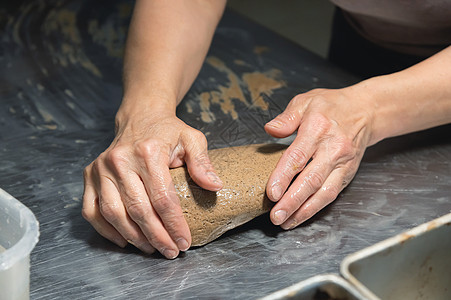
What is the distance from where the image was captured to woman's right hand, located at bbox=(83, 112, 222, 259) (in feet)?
3.23

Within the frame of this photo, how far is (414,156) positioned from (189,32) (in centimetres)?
61

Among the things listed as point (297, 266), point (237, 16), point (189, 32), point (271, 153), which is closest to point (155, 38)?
point (189, 32)

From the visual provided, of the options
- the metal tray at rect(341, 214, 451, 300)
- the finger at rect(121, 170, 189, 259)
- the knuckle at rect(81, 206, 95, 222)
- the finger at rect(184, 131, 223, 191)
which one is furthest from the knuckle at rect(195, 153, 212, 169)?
the metal tray at rect(341, 214, 451, 300)

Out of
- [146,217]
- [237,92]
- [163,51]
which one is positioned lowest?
[237,92]

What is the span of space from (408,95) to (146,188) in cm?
61

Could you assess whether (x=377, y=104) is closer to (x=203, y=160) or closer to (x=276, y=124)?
(x=276, y=124)

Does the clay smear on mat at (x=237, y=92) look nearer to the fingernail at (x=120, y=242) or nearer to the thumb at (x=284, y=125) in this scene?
the thumb at (x=284, y=125)

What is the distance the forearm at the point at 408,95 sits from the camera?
4.00 feet

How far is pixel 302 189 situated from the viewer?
105 centimetres

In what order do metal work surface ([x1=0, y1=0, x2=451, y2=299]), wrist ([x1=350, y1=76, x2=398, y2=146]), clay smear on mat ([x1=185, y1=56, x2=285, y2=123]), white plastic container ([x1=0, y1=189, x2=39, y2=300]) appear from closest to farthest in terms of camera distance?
white plastic container ([x1=0, y1=189, x2=39, y2=300]), metal work surface ([x1=0, y1=0, x2=451, y2=299]), wrist ([x1=350, y1=76, x2=398, y2=146]), clay smear on mat ([x1=185, y1=56, x2=285, y2=123])

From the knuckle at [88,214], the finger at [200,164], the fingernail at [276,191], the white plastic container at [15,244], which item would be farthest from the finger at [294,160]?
the white plastic container at [15,244]

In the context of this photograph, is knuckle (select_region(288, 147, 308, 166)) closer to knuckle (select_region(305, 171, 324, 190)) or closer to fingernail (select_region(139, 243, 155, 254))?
knuckle (select_region(305, 171, 324, 190))

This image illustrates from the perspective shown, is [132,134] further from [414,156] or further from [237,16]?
[237,16]

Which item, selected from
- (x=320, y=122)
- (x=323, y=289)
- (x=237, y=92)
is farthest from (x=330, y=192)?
(x=237, y=92)
